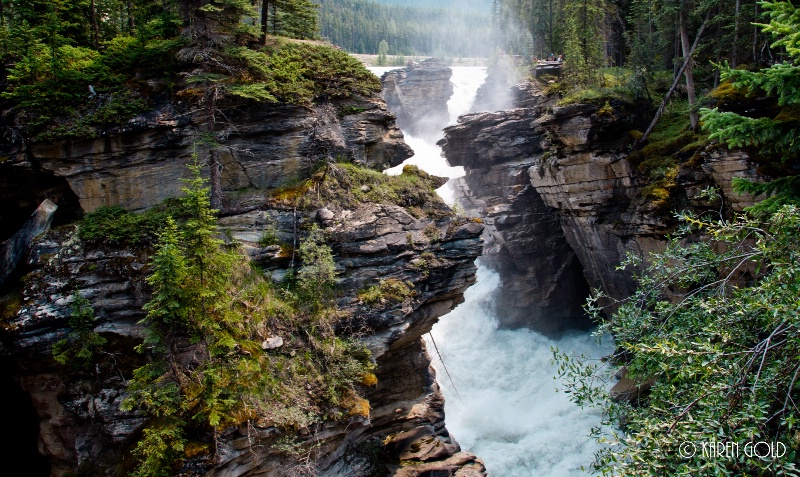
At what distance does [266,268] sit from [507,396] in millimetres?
15160

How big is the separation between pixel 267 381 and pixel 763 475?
10336 mm

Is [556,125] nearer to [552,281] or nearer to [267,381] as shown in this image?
[552,281]

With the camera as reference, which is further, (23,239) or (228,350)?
(23,239)

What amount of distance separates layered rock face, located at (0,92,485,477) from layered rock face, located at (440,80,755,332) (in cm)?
882

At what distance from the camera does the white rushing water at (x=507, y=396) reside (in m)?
19.5

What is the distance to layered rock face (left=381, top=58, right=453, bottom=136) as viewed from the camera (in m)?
46.8

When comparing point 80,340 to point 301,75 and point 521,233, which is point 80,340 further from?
point 521,233

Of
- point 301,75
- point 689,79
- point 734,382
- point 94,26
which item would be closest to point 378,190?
point 301,75

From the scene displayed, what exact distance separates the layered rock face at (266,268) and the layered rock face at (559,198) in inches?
347

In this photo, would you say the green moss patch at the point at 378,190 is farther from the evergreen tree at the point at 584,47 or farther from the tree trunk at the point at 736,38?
Result: the evergreen tree at the point at 584,47

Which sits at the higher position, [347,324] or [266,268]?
[266,268]

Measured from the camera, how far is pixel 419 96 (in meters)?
49.2

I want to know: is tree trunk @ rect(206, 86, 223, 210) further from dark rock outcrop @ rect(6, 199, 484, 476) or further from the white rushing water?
the white rushing water

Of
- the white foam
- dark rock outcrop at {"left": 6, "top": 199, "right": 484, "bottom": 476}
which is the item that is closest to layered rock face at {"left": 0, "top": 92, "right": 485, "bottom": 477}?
dark rock outcrop at {"left": 6, "top": 199, "right": 484, "bottom": 476}
